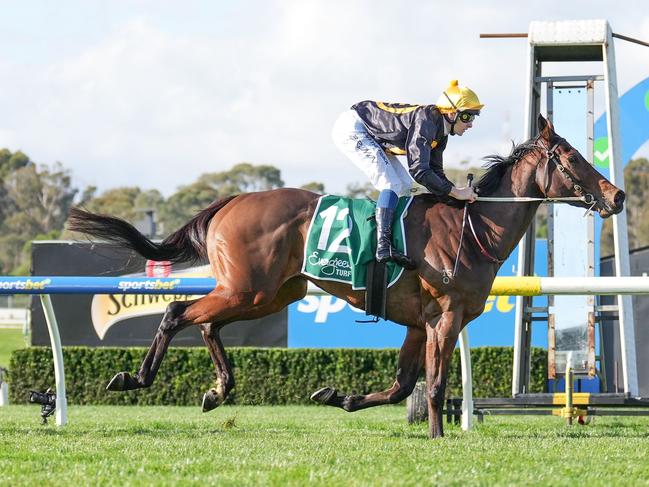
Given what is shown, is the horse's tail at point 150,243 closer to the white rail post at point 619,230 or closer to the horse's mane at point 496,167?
the horse's mane at point 496,167

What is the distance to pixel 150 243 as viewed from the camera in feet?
20.8

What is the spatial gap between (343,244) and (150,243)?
50.8 inches

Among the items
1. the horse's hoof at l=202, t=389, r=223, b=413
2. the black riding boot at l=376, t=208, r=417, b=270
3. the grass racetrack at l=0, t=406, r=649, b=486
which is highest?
the black riding boot at l=376, t=208, r=417, b=270

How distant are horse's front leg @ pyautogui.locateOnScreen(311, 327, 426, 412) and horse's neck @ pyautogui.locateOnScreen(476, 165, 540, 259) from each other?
28.2 inches

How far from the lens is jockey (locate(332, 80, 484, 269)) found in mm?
5734

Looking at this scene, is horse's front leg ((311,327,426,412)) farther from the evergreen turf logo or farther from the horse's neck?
the horse's neck

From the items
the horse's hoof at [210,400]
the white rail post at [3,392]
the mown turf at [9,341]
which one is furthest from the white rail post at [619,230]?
the mown turf at [9,341]

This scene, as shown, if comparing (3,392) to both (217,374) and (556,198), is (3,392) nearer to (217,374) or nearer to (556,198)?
(217,374)

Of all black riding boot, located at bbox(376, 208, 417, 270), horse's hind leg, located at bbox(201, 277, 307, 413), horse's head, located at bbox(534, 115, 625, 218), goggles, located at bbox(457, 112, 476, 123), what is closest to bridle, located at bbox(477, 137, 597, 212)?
horse's head, located at bbox(534, 115, 625, 218)

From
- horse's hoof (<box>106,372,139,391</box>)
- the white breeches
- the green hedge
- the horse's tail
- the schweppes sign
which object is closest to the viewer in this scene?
horse's hoof (<box>106,372,139,391</box>)

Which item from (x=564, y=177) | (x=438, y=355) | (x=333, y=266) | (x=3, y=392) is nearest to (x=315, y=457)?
(x=438, y=355)

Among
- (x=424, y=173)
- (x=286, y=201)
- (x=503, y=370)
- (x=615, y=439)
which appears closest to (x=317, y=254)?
(x=286, y=201)

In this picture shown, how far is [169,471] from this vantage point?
4.19 metres

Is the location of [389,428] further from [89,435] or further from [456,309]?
[89,435]
